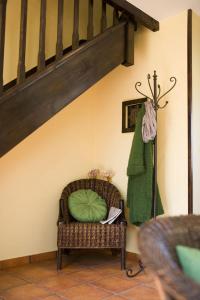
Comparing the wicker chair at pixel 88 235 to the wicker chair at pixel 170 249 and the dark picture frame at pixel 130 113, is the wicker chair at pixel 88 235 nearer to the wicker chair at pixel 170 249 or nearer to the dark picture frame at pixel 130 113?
the dark picture frame at pixel 130 113

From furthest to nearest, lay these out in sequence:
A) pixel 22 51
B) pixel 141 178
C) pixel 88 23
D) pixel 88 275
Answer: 1. pixel 141 178
2. pixel 88 275
3. pixel 88 23
4. pixel 22 51

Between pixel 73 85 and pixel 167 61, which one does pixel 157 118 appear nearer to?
pixel 167 61

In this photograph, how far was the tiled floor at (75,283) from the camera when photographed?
2252mm

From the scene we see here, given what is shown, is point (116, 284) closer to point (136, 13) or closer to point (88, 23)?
point (88, 23)

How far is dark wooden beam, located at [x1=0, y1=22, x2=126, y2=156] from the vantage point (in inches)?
80.0

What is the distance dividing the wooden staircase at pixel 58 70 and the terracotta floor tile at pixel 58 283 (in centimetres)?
116

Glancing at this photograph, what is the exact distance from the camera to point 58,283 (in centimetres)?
249

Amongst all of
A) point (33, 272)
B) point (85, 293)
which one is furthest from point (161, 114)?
point (33, 272)

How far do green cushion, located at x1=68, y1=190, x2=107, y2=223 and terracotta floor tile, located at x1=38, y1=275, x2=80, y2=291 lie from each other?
0.58 metres

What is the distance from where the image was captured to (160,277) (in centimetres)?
83

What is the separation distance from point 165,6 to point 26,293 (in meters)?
2.78

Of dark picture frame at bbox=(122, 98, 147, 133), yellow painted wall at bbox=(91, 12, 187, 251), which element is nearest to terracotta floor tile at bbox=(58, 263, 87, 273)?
yellow painted wall at bbox=(91, 12, 187, 251)

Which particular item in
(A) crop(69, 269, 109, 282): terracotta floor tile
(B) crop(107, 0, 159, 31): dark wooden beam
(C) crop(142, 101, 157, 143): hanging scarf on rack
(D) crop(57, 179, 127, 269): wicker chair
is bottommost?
(A) crop(69, 269, 109, 282): terracotta floor tile

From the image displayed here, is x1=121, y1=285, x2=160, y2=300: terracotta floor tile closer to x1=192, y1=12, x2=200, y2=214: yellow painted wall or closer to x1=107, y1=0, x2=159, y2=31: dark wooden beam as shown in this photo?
x1=192, y1=12, x2=200, y2=214: yellow painted wall
